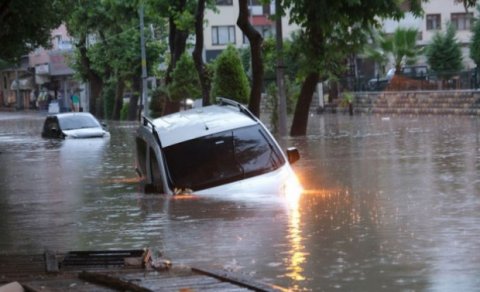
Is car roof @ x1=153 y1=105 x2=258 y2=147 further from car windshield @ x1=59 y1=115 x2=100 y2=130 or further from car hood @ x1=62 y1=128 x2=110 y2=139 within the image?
car windshield @ x1=59 y1=115 x2=100 y2=130

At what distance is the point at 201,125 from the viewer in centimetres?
1320

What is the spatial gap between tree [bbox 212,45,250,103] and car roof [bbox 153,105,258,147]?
66.3 feet

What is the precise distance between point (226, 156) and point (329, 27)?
449 inches

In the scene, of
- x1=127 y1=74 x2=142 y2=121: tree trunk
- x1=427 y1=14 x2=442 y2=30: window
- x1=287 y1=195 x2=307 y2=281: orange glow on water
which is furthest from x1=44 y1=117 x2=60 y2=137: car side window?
x1=427 y1=14 x2=442 y2=30: window

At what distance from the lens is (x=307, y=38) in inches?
1085

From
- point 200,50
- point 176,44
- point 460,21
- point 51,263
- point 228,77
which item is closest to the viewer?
point 51,263

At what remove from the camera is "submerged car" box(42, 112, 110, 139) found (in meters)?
35.9

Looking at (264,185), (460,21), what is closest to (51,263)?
(264,185)

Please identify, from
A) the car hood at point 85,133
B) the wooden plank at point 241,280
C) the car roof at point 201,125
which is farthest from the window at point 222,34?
the wooden plank at point 241,280

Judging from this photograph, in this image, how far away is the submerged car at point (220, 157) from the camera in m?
12.6

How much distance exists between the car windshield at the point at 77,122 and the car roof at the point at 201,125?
23.5 metres

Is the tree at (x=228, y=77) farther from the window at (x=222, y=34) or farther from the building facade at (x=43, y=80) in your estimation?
the building facade at (x=43, y=80)

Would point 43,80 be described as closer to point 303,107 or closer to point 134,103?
point 134,103

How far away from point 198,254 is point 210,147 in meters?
4.01
